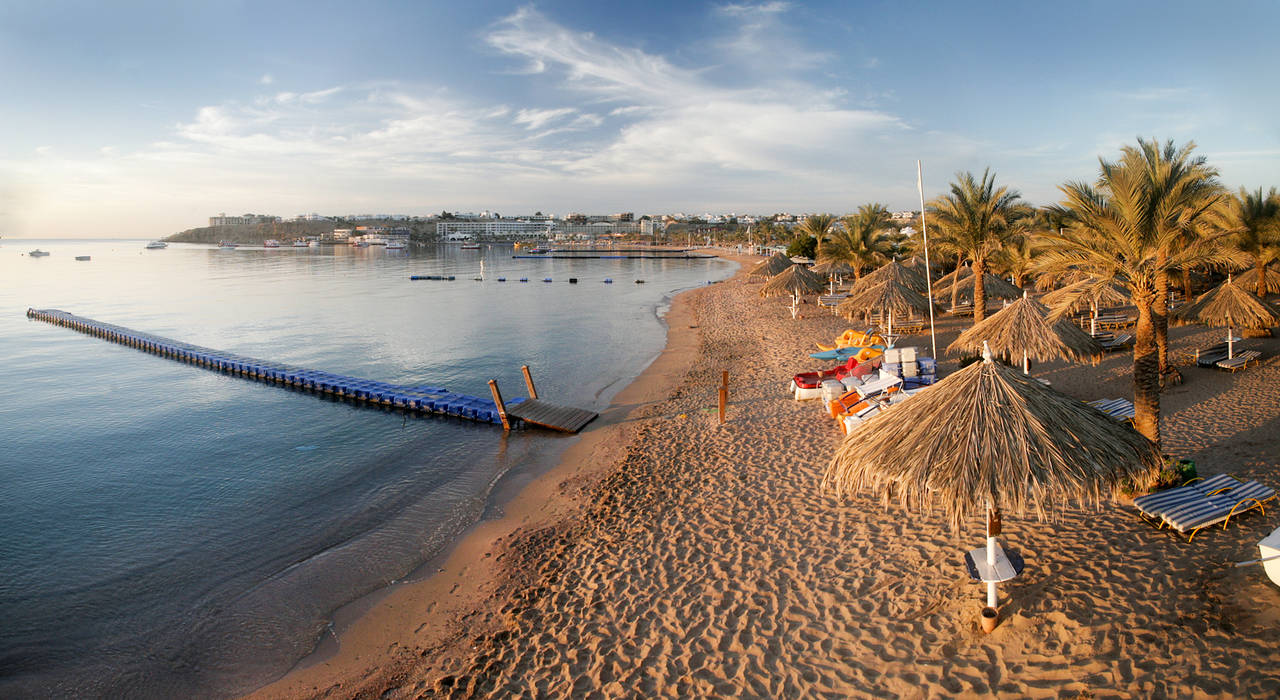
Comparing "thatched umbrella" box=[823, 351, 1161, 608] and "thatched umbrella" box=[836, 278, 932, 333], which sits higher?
"thatched umbrella" box=[836, 278, 932, 333]

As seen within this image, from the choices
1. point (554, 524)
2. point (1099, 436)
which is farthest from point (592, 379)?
point (1099, 436)

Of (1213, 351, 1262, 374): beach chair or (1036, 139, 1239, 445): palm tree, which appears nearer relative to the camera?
(1036, 139, 1239, 445): palm tree

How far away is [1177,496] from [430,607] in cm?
944

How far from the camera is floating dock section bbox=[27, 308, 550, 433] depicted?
57.1 ft

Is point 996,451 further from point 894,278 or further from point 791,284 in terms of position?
point 791,284

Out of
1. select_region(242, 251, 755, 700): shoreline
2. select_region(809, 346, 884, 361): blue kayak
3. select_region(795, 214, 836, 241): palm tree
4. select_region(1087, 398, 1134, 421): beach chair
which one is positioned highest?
select_region(795, 214, 836, 241): palm tree

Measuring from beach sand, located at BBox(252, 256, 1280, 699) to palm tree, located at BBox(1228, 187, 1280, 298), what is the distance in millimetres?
11072

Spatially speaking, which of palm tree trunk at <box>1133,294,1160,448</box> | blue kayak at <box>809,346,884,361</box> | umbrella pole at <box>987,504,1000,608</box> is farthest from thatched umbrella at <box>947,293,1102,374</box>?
umbrella pole at <box>987,504,1000,608</box>

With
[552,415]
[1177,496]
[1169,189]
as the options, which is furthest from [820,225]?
[1177,496]

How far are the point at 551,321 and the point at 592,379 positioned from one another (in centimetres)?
1635

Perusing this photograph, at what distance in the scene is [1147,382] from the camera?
9.06 m

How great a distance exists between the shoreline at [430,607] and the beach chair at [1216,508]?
8056 mm

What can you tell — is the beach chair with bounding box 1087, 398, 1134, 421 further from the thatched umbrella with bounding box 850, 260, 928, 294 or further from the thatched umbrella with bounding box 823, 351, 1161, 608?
the thatched umbrella with bounding box 850, 260, 928, 294

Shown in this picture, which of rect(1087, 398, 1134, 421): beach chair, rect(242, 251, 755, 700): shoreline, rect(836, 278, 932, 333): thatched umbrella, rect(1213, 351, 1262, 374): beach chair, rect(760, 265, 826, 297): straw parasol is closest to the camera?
rect(242, 251, 755, 700): shoreline
